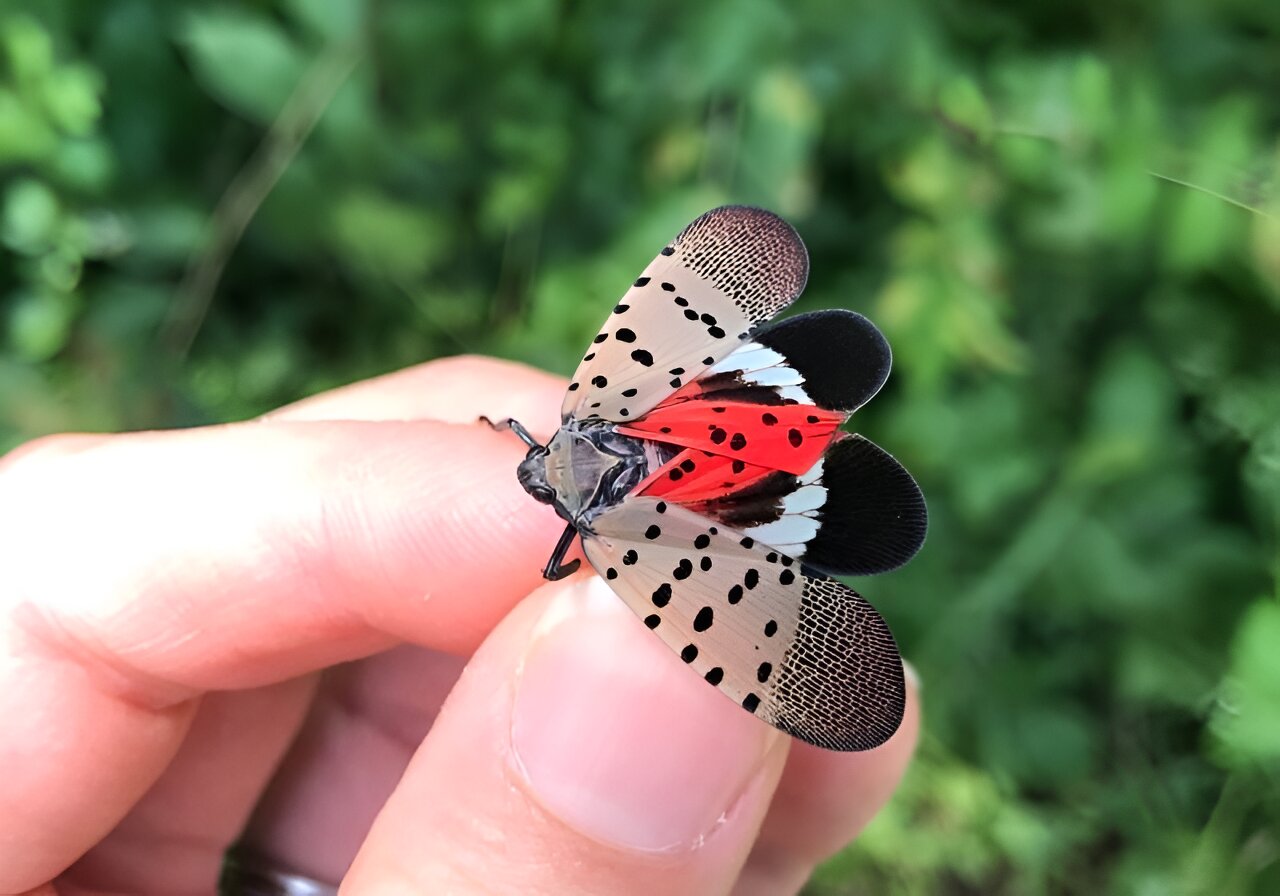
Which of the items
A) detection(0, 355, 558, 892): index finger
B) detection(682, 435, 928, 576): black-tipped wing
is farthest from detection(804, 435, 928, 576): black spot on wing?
detection(0, 355, 558, 892): index finger

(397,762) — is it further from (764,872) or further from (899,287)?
(899,287)

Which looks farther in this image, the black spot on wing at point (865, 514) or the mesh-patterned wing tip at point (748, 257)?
the mesh-patterned wing tip at point (748, 257)

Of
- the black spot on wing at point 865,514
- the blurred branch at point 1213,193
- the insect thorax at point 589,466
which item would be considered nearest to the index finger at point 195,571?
the insect thorax at point 589,466

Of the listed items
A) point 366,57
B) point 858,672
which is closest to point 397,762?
point 858,672

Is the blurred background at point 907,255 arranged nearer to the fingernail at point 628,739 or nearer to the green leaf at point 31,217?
the green leaf at point 31,217

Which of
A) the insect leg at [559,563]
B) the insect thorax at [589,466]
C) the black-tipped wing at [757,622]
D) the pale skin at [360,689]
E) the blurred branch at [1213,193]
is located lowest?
the pale skin at [360,689]

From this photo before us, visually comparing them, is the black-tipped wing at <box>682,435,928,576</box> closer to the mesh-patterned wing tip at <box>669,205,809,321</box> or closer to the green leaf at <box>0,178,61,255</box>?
the mesh-patterned wing tip at <box>669,205,809,321</box>
